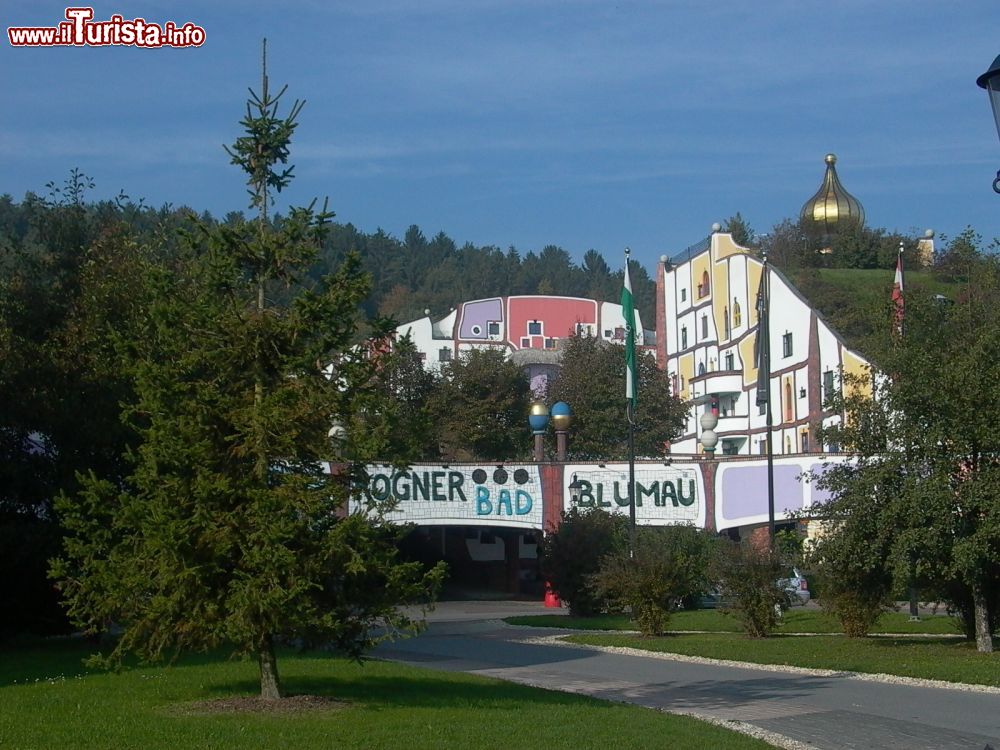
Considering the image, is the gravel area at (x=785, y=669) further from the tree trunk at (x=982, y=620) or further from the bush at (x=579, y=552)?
the bush at (x=579, y=552)

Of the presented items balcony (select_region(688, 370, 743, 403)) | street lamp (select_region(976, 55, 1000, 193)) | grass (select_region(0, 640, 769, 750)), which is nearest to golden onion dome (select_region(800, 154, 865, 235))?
balcony (select_region(688, 370, 743, 403))

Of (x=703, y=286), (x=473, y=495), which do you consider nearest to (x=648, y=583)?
(x=473, y=495)

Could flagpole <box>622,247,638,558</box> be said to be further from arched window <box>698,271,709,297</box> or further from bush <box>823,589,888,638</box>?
arched window <box>698,271,709,297</box>

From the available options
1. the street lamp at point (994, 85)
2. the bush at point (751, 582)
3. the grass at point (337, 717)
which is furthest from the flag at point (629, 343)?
the street lamp at point (994, 85)

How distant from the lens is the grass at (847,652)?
18.0m

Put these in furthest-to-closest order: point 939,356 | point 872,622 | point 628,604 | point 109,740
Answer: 1. point 628,604
2. point 872,622
3. point 939,356
4. point 109,740

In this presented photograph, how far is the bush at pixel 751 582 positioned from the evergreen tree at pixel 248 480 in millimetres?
12253

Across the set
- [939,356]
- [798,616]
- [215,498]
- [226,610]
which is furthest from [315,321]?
[798,616]

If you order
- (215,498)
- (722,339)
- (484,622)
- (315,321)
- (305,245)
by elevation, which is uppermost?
(722,339)

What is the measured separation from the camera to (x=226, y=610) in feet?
41.4

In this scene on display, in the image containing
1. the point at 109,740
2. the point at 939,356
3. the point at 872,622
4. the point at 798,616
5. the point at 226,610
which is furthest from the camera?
the point at 798,616

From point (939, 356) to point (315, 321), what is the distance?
11777 millimetres

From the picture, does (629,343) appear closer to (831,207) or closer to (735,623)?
(735,623)

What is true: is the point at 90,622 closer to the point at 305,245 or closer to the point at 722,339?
the point at 305,245
